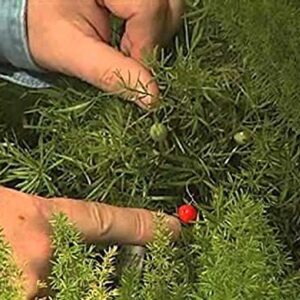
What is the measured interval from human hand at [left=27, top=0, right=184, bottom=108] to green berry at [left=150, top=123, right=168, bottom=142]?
0.9 inches

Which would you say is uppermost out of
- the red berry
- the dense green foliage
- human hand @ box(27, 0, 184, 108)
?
human hand @ box(27, 0, 184, 108)

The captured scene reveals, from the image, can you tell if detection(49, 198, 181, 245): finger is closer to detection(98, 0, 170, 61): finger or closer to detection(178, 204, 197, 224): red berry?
detection(178, 204, 197, 224): red berry

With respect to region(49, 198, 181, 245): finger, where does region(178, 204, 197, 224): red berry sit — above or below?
below

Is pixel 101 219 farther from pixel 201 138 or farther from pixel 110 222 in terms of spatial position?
pixel 201 138

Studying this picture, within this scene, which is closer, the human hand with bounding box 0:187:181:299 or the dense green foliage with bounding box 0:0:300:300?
the human hand with bounding box 0:187:181:299

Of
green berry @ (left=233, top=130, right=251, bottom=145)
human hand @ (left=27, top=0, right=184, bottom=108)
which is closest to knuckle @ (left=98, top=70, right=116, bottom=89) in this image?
human hand @ (left=27, top=0, right=184, bottom=108)

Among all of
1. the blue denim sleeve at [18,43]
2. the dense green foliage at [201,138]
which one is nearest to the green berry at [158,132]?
the dense green foliage at [201,138]

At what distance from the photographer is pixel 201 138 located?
0.75m

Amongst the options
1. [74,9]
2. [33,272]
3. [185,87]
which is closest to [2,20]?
[74,9]

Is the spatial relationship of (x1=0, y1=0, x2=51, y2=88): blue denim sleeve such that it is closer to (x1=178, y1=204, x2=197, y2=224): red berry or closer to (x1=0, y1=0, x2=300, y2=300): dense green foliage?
(x1=0, y1=0, x2=300, y2=300): dense green foliage

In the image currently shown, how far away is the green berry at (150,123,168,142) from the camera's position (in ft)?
2.34

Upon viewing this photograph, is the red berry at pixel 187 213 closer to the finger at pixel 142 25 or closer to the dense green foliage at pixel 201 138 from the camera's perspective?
the dense green foliage at pixel 201 138

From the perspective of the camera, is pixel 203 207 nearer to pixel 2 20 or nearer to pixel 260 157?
pixel 260 157

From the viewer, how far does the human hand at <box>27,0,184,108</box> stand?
74 centimetres
